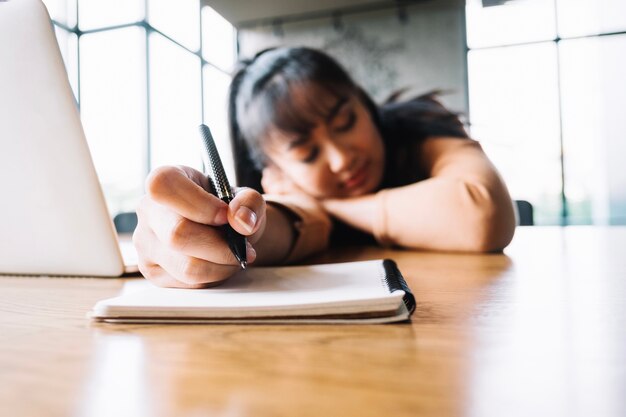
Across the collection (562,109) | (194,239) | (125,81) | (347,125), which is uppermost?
(125,81)

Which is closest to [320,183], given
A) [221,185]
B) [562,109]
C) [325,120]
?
[325,120]

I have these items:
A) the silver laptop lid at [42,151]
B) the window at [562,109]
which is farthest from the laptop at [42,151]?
the window at [562,109]

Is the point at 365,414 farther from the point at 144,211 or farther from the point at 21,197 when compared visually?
the point at 21,197

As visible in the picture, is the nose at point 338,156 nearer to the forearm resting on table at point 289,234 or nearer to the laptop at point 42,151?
the forearm resting on table at point 289,234

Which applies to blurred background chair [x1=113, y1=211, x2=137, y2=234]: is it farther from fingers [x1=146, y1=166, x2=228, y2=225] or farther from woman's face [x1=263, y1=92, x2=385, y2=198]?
fingers [x1=146, y1=166, x2=228, y2=225]

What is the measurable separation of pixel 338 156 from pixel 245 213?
22.9 inches

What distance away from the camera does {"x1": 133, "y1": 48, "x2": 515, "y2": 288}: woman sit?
34 centimetres

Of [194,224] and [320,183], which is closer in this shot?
[194,224]

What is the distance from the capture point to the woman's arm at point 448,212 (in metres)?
0.67

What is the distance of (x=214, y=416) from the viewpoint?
147mm

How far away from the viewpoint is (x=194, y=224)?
13.1 inches

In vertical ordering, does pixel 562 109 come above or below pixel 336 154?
above

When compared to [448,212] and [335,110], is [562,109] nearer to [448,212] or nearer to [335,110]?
[335,110]

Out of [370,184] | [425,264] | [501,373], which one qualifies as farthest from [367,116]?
[501,373]
